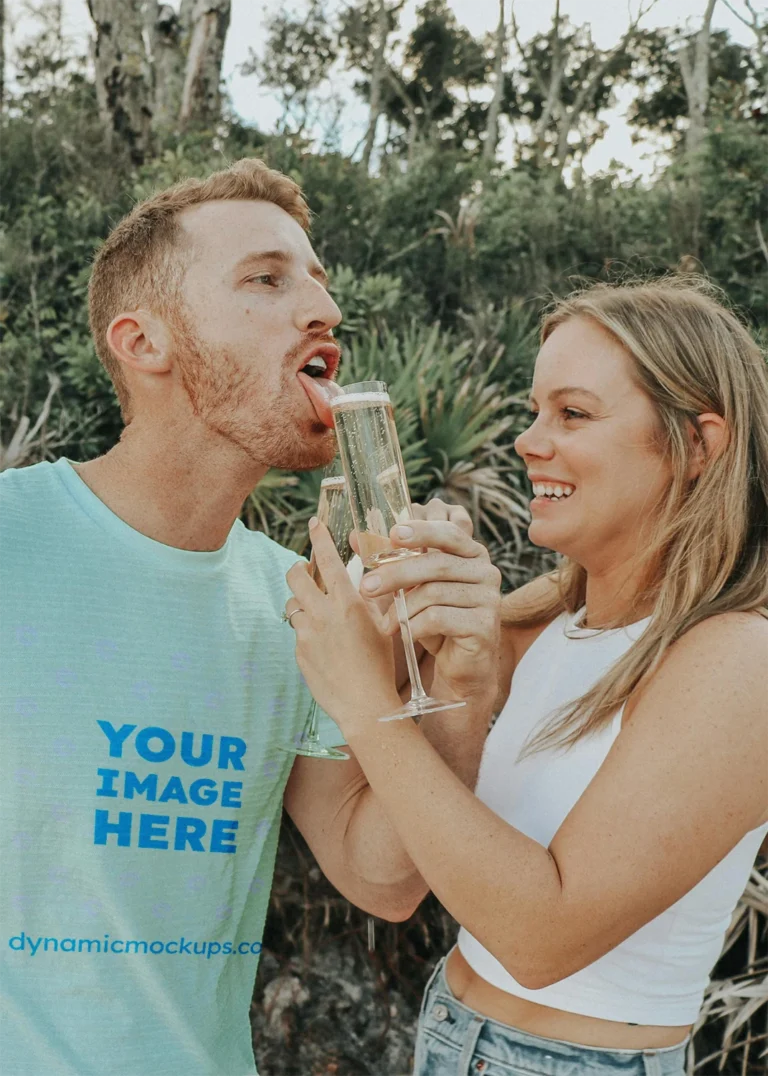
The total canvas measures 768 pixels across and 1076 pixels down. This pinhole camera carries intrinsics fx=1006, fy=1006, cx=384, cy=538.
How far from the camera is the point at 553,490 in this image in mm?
2346

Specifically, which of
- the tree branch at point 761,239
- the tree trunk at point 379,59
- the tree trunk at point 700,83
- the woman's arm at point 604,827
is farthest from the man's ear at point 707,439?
the tree trunk at point 379,59

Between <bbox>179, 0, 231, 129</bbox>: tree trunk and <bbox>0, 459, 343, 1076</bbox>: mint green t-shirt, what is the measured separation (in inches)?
320

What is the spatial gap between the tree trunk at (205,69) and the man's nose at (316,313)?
304 inches

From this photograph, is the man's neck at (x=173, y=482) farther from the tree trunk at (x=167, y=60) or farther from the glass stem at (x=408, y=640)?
the tree trunk at (x=167, y=60)

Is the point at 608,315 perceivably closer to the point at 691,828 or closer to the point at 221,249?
the point at 221,249

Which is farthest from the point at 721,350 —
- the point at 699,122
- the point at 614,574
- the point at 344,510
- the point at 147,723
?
the point at 699,122

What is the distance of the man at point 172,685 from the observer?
1961 mm

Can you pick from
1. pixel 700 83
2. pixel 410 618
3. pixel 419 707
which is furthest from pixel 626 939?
pixel 700 83

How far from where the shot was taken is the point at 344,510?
208 centimetres

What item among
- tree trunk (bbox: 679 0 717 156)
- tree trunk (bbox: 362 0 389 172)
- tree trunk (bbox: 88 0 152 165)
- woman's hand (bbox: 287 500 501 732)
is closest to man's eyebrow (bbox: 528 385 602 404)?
woman's hand (bbox: 287 500 501 732)

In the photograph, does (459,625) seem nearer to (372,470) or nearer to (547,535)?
(372,470)

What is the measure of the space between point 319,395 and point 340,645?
687mm

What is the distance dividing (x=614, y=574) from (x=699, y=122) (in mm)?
12970

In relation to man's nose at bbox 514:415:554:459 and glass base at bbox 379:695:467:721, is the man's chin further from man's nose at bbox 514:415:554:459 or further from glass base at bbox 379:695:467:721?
glass base at bbox 379:695:467:721
